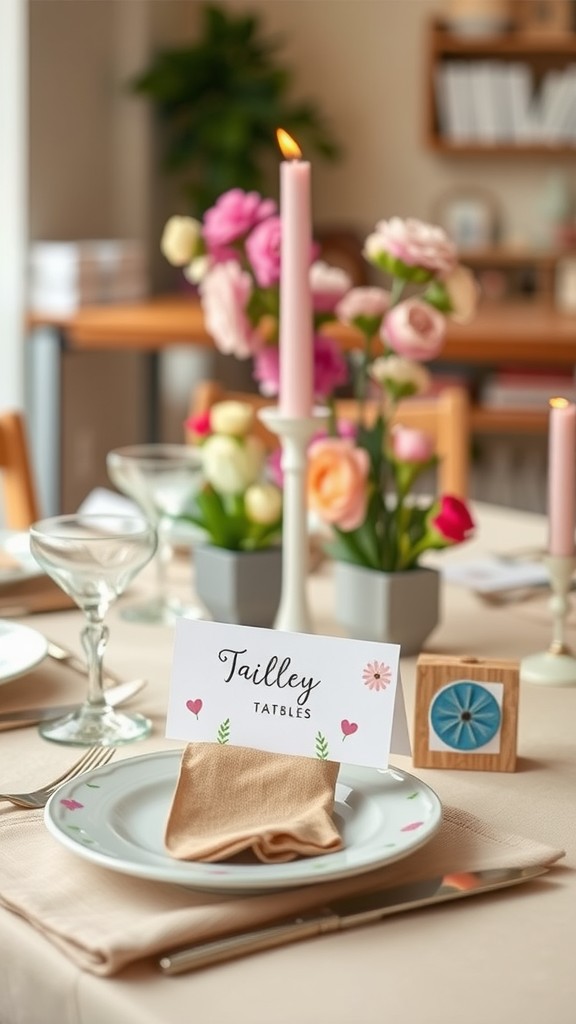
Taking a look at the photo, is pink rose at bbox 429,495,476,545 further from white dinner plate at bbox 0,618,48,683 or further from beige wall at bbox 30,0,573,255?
beige wall at bbox 30,0,573,255

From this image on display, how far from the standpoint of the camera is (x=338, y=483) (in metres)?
1.15

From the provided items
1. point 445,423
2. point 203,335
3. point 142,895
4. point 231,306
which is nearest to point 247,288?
point 231,306

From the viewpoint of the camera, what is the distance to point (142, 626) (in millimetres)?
1326

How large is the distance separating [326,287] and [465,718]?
46cm

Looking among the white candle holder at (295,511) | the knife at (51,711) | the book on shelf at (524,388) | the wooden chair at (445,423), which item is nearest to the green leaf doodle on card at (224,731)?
the knife at (51,711)

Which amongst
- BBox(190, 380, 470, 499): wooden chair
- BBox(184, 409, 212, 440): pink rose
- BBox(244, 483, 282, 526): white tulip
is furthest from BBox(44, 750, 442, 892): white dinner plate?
BBox(190, 380, 470, 499): wooden chair

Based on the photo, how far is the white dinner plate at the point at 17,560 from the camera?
4.64 ft

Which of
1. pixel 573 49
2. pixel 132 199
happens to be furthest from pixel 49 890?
pixel 573 49

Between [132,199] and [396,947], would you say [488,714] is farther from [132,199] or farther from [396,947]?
[132,199]

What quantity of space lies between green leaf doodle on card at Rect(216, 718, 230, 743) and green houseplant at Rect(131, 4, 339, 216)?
373 cm

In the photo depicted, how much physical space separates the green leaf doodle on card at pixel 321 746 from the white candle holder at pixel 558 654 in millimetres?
366

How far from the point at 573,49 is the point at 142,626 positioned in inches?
149

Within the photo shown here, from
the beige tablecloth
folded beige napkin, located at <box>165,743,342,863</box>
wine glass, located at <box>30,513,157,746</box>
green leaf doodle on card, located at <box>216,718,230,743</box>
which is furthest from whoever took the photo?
wine glass, located at <box>30,513,157,746</box>

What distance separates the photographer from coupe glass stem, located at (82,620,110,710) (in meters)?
0.99
